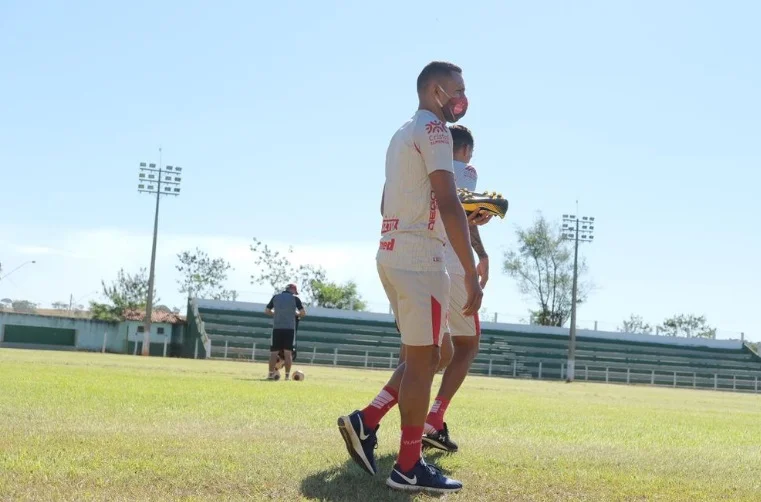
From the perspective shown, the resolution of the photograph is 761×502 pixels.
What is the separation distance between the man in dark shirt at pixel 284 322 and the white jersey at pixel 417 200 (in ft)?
44.7

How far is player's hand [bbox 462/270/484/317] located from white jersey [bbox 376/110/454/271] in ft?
0.55

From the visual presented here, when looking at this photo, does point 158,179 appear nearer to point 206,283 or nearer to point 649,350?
point 206,283

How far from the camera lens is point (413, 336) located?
476 centimetres

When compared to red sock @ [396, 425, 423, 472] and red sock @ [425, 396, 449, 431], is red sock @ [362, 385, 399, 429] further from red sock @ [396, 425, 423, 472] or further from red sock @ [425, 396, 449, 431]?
red sock @ [425, 396, 449, 431]

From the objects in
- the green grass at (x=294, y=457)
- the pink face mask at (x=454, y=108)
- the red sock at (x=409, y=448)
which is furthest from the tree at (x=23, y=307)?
the red sock at (x=409, y=448)

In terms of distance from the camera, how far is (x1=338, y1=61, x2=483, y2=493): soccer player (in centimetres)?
471

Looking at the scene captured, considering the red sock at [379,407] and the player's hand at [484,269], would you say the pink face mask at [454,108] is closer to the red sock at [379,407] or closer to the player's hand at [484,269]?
the player's hand at [484,269]

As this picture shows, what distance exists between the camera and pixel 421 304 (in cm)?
473

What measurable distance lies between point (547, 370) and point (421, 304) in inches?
2027

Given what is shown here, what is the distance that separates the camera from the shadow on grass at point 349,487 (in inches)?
170

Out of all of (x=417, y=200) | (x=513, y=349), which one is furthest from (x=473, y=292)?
(x=513, y=349)

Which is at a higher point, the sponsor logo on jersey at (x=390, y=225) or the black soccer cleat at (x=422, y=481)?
the sponsor logo on jersey at (x=390, y=225)

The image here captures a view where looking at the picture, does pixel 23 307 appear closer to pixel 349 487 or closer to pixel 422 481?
pixel 349 487

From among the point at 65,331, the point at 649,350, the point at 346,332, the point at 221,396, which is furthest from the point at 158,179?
the point at 221,396
